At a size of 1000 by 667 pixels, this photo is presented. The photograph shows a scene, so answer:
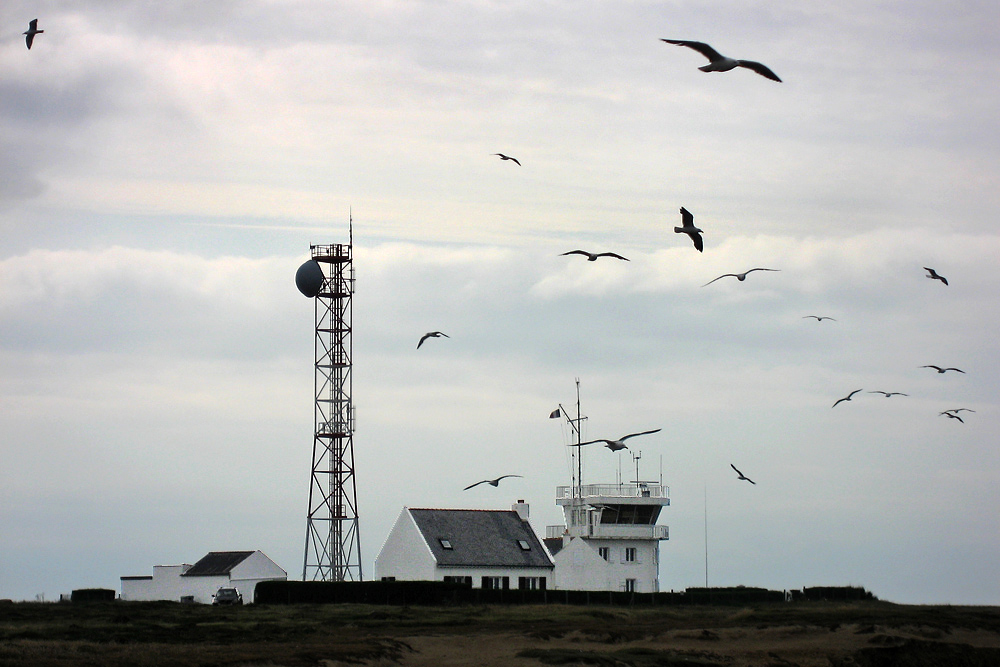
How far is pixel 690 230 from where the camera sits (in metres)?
30.9

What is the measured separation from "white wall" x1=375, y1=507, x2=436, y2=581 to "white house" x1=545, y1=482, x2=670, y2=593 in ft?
32.2

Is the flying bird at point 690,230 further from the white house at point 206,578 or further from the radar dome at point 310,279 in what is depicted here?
the white house at point 206,578

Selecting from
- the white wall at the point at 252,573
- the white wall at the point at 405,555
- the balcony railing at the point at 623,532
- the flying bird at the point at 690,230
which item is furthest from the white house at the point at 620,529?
the flying bird at the point at 690,230

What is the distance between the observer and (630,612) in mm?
66188

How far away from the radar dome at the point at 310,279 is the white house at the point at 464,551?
44.7 feet

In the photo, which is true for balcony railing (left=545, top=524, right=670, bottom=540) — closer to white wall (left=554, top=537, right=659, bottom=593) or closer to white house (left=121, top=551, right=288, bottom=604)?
white wall (left=554, top=537, right=659, bottom=593)

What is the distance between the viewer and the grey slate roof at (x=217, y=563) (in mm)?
84000

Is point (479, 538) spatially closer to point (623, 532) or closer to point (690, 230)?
point (623, 532)

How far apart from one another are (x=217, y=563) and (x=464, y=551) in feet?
64.2

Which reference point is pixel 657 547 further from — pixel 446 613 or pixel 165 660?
pixel 165 660

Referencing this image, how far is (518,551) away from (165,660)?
40.5 metres

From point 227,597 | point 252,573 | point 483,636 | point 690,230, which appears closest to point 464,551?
point 227,597

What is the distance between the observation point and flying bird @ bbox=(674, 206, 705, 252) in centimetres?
3053

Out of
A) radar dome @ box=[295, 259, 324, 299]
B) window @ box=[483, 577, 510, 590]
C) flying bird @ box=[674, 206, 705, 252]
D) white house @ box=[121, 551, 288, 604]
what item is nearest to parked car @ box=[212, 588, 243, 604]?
white house @ box=[121, 551, 288, 604]
